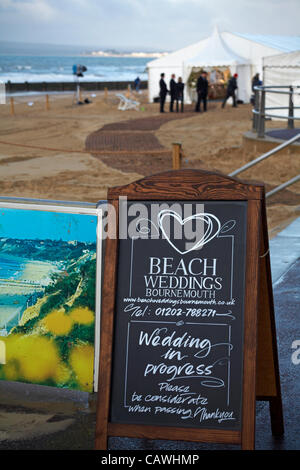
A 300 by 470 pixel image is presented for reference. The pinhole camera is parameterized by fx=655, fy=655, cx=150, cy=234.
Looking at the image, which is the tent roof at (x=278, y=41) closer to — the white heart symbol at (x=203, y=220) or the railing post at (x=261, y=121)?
the railing post at (x=261, y=121)

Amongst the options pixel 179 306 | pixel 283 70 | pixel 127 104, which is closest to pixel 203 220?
pixel 179 306

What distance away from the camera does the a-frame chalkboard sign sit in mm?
3068

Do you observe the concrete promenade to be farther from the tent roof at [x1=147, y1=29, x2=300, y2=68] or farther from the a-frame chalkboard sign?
the tent roof at [x1=147, y1=29, x2=300, y2=68]

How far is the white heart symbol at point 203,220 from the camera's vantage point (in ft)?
10.3

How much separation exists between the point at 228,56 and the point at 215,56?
0.70m

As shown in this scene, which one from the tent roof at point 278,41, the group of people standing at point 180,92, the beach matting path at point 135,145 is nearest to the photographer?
the beach matting path at point 135,145

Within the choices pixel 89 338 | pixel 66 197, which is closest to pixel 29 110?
pixel 66 197

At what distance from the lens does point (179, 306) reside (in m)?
3.19

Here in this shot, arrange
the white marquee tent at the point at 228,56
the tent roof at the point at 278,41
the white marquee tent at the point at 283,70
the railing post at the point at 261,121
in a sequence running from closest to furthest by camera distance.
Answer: the railing post at the point at 261,121, the white marquee tent at the point at 283,70, the tent roof at the point at 278,41, the white marquee tent at the point at 228,56

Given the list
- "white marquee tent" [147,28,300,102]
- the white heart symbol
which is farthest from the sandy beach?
the white heart symbol

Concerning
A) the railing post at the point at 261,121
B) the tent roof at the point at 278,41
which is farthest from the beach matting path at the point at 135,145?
the tent roof at the point at 278,41

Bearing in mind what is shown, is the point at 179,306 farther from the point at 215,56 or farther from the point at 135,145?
the point at 215,56
